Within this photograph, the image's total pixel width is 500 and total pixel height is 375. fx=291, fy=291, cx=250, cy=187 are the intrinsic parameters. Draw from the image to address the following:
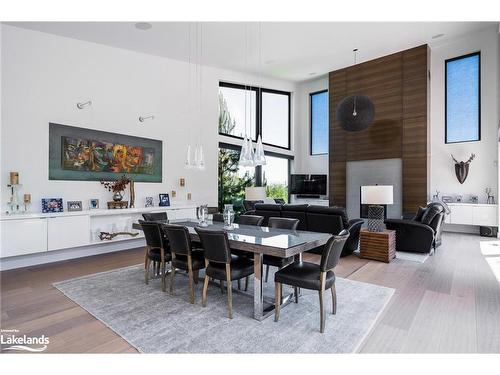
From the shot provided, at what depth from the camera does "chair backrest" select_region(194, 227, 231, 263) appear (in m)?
2.68

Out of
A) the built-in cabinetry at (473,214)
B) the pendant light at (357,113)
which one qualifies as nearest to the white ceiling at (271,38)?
the pendant light at (357,113)

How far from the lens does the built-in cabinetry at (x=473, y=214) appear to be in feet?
21.9

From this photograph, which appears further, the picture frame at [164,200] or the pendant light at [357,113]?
the pendant light at [357,113]

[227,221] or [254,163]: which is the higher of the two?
[254,163]

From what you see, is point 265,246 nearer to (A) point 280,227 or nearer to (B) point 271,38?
(A) point 280,227

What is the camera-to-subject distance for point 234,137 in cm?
812

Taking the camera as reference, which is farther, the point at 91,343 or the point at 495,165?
the point at 495,165

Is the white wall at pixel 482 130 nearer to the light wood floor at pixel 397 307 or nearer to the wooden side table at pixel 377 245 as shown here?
the light wood floor at pixel 397 307

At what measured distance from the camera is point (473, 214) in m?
6.89

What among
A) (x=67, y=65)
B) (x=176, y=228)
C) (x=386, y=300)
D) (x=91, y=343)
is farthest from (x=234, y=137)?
(x=91, y=343)

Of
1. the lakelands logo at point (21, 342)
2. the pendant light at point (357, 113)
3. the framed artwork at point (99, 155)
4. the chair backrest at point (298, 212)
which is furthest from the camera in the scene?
the pendant light at point (357, 113)

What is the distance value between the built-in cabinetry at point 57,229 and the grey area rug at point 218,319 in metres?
0.99

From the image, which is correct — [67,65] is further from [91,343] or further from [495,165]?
[495,165]
